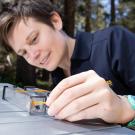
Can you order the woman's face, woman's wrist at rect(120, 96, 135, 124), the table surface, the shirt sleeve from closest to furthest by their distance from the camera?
1. the table surface
2. woman's wrist at rect(120, 96, 135, 124)
3. the shirt sleeve
4. the woman's face

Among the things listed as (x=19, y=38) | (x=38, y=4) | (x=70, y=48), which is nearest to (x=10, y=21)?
(x=19, y=38)

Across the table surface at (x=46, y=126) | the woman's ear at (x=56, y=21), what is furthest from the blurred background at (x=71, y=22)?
the table surface at (x=46, y=126)

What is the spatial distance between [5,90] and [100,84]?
27.0 inches

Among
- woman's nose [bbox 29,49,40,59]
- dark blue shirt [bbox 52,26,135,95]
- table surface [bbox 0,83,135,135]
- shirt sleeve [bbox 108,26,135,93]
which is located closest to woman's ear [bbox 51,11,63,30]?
dark blue shirt [bbox 52,26,135,95]

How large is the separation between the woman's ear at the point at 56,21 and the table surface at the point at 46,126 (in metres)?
0.97

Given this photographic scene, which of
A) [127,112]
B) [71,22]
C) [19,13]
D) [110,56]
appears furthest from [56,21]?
[71,22]

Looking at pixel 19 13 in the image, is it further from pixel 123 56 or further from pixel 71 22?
pixel 71 22

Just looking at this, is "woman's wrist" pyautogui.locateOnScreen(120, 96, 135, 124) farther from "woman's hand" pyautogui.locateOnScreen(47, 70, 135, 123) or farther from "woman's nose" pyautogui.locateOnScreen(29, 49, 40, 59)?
"woman's nose" pyautogui.locateOnScreen(29, 49, 40, 59)

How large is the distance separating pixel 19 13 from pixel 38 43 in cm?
20

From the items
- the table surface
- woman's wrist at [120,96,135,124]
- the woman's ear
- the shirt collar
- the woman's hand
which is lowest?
the table surface

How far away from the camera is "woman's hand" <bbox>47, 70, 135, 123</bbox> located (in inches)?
41.6

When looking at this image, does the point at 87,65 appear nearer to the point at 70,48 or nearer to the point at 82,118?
the point at 70,48

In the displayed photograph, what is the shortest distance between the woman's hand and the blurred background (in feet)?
4.60

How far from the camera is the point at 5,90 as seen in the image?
1.63m
